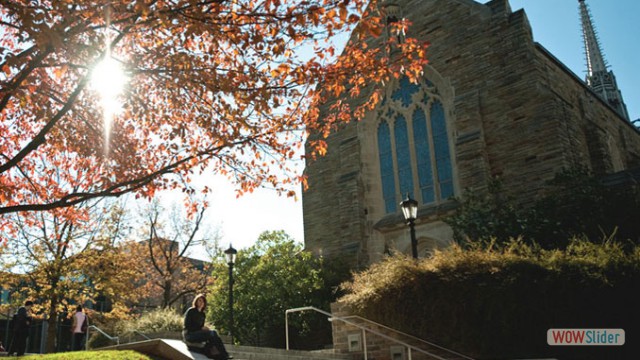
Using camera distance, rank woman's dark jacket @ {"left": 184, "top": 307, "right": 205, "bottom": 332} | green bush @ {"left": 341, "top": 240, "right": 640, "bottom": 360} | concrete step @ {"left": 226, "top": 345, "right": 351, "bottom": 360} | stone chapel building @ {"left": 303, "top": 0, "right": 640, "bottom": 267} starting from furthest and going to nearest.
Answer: stone chapel building @ {"left": 303, "top": 0, "right": 640, "bottom": 267} → concrete step @ {"left": 226, "top": 345, "right": 351, "bottom": 360} → woman's dark jacket @ {"left": 184, "top": 307, "right": 205, "bottom": 332} → green bush @ {"left": 341, "top": 240, "right": 640, "bottom": 360}

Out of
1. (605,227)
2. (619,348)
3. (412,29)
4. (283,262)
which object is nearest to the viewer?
(619,348)

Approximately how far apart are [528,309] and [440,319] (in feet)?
5.47

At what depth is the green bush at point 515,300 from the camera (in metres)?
9.05

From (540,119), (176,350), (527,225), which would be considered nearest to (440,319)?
(176,350)

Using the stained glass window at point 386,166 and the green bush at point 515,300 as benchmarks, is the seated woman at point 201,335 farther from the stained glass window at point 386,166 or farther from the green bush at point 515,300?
the stained glass window at point 386,166

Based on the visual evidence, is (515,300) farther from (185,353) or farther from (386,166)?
(386,166)

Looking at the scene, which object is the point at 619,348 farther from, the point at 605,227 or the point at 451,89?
the point at 451,89

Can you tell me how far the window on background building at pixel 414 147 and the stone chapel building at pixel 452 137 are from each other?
0.04 m

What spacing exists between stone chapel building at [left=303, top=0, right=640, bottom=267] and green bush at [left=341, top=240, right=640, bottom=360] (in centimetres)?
806

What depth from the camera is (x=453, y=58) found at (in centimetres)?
2055

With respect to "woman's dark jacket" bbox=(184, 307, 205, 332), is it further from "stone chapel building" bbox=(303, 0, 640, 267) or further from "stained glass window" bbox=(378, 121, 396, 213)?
"stained glass window" bbox=(378, 121, 396, 213)

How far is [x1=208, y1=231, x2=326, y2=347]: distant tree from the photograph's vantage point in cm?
1906

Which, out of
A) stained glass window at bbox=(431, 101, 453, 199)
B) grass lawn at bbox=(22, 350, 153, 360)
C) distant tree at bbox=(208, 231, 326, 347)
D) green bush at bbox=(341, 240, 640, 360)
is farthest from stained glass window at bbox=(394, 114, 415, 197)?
grass lawn at bbox=(22, 350, 153, 360)

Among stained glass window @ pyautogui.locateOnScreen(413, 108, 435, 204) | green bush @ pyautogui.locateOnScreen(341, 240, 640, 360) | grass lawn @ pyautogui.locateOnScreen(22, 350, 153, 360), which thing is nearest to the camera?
green bush @ pyautogui.locateOnScreen(341, 240, 640, 360)
